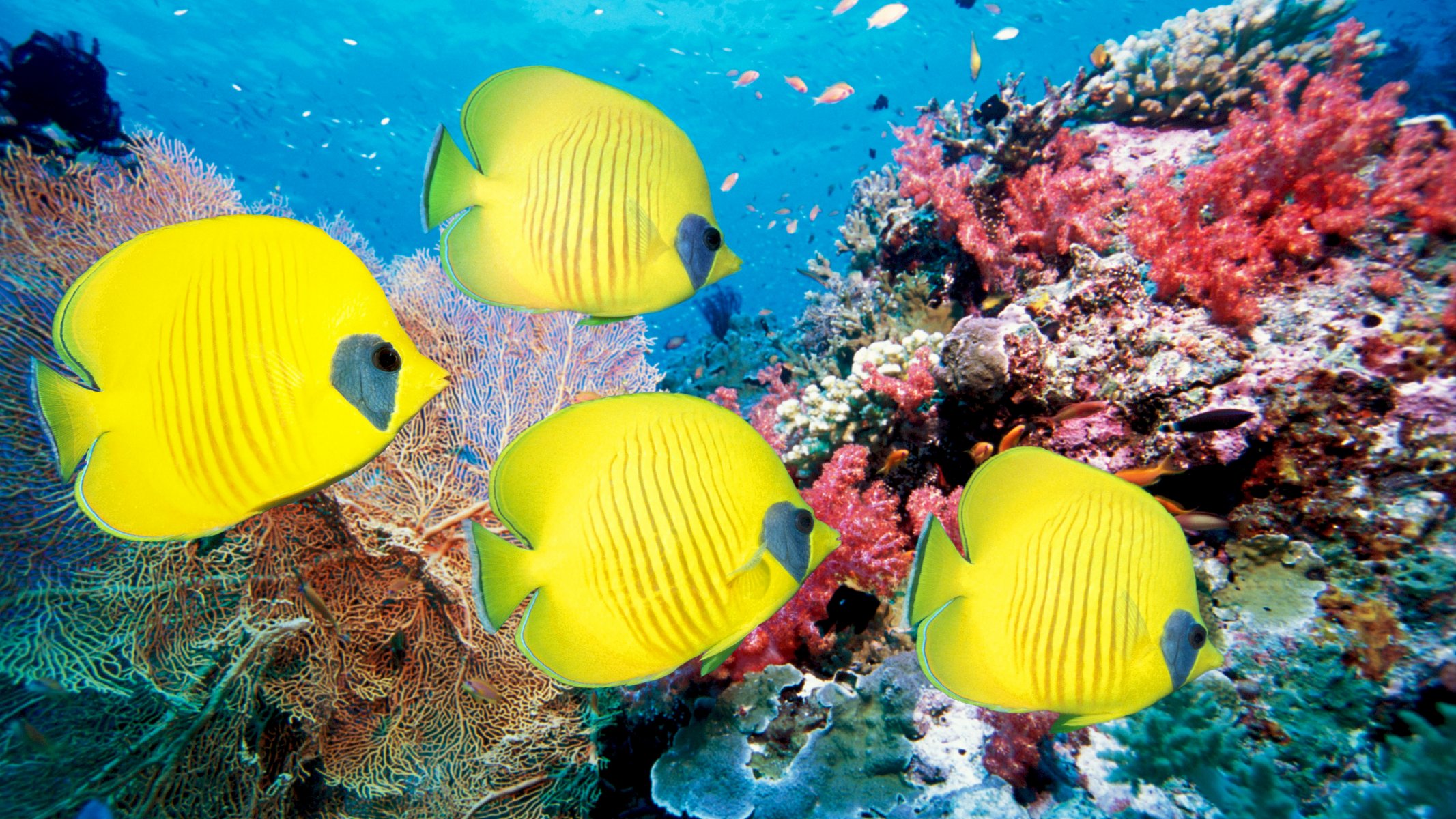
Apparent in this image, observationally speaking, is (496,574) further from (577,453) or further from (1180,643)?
(1180,643)

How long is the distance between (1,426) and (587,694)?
3.40 meters

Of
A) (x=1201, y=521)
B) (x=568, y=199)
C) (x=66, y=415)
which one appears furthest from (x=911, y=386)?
(x=66, y=415)

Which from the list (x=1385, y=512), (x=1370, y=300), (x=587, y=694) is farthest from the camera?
(x=587, y=694)

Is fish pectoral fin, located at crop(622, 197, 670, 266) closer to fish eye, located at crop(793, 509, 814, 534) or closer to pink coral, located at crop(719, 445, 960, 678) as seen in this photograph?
fish eye, located at crop(793, 509, 814, 534)

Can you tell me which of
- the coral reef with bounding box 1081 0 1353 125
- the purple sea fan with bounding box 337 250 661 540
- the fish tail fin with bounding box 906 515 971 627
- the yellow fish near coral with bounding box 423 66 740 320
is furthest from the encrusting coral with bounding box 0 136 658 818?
the coral reef with bounding box 1081 0 1353 125

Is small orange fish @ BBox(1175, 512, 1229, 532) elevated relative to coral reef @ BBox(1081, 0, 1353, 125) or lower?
lower

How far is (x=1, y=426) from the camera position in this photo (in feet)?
10.3

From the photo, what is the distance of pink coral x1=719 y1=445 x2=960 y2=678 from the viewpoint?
2.93m

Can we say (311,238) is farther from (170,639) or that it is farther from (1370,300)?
(1370,300)

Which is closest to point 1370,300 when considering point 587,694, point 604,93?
point 604,93

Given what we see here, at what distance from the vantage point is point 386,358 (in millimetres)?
1165

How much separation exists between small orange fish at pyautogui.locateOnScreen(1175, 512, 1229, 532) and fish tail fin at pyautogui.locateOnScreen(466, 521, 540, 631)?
271cm

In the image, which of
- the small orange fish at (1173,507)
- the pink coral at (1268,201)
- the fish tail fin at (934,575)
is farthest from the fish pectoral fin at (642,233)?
the pink coral at (1268,201)

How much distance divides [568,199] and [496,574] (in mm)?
842
